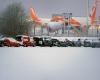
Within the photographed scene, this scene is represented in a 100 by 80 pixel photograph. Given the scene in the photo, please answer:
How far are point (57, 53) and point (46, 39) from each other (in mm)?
274

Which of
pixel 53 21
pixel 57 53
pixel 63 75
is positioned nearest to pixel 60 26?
pixel 53 21

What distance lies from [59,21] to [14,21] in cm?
70

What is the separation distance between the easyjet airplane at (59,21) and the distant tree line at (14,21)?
140 mm

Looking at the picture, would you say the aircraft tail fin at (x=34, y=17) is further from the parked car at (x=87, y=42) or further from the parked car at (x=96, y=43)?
the parked car at (x=96, y=43)

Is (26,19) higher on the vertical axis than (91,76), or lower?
higher

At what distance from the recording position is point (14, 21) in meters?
4.67

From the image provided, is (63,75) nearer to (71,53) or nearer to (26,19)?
(71,53)

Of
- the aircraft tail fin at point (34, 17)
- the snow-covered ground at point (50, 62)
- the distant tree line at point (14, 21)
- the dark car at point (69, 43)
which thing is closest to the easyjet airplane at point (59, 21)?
the aircraft tail fin at point (34, 17)

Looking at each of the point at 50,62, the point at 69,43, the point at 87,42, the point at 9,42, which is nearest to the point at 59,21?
the point at 69,43

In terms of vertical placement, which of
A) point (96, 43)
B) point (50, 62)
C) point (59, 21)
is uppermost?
point (59, 21)

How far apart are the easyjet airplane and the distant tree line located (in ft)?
0.46

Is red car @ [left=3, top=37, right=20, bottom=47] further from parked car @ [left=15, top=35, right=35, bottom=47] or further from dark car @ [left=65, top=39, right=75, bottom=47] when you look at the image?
dark car @ [left=65, top=39, right=75, bottom=47]

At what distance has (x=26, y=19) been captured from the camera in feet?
15.2

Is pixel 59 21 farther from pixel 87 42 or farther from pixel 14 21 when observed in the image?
pixel 14 21
